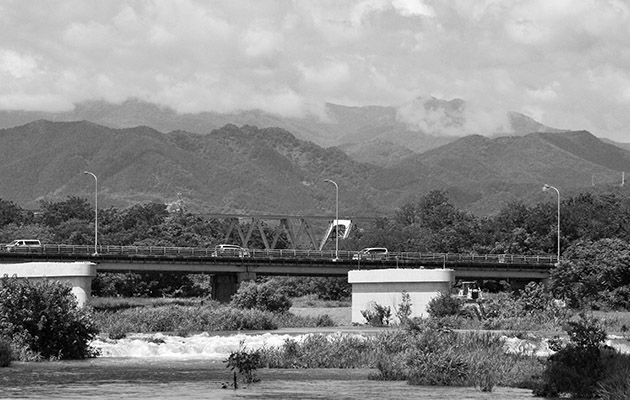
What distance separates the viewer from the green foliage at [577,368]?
144 ft

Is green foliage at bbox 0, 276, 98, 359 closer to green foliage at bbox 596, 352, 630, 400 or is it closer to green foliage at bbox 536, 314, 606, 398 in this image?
green foliage at bbox 536, 314, 606, 398

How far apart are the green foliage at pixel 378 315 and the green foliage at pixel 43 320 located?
3616 centimetres

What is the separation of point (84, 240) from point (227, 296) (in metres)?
42.0

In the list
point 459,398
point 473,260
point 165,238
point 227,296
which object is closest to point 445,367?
point 459,398

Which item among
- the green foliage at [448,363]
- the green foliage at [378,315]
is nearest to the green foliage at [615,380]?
the green foliage at [448,363]

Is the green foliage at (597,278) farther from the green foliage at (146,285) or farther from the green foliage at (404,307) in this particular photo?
the green foliage at (146,285)

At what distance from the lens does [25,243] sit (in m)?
140

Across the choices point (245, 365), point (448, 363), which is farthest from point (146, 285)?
point (448, 363)

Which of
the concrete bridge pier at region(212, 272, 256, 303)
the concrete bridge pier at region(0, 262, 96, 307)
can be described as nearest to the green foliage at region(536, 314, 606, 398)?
the concrete bridge pier at region(0, 262, 96, 307)

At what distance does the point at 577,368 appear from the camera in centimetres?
4469

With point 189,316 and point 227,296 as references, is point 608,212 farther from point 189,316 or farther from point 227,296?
point 189,316

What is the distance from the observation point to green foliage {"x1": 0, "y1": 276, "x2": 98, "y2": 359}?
198ft

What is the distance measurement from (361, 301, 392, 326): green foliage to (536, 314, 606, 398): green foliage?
4995 cm

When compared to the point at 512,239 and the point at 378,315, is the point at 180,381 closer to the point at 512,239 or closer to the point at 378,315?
the point at 378,315
